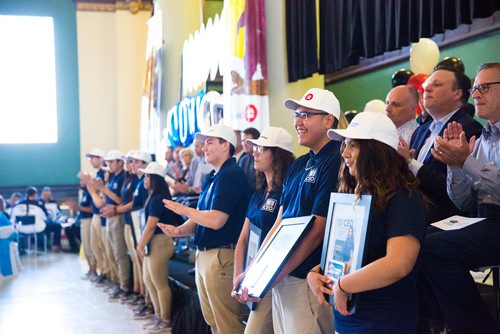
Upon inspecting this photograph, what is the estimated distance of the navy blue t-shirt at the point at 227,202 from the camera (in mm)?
4191

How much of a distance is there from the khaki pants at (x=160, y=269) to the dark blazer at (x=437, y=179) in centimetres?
337

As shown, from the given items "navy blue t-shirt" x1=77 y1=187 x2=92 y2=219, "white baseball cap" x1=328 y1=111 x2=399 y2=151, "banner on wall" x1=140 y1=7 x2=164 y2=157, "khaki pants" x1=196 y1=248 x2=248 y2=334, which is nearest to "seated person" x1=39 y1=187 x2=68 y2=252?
"banner on wall" x1=140 y1=7 x2=164 y2=157

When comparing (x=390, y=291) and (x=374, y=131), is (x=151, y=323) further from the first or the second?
(x=374, y=131)

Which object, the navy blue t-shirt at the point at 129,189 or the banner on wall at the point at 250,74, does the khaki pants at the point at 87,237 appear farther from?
the banner on wall at the point at 250,74

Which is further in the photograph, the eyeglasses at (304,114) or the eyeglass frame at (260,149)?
the eyeglass frame at (260,149)

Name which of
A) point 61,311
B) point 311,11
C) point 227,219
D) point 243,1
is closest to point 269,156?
point 227,219

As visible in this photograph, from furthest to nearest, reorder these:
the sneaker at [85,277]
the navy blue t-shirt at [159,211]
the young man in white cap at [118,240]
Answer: the sneaker at [85,277]
the young man in white cap at [118,240]
the navy blue t-shirt at [159,211]

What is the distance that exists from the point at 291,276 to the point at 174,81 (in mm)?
10637

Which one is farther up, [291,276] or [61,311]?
[291,276]

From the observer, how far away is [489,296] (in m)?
3.20

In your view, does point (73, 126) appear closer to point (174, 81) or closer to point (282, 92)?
point (174, 81)

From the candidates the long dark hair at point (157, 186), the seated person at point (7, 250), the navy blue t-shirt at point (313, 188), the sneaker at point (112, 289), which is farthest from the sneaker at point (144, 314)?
the navy blue t-shirt at point (313, 188)

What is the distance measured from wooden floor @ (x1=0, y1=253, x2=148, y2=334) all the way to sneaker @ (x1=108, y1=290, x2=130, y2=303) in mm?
80

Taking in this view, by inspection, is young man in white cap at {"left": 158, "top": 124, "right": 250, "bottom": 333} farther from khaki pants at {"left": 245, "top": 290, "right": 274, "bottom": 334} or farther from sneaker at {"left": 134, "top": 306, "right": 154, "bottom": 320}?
sneaker at {"left": 134, "top": 306, "right": 154, "bottom": 320}
